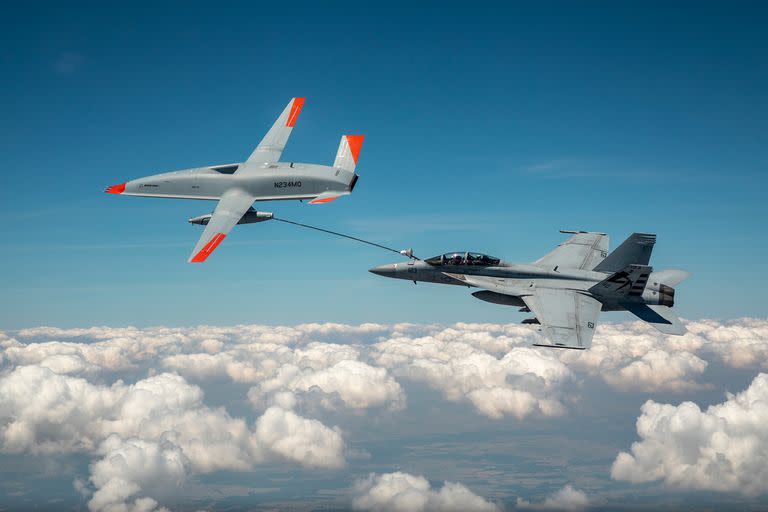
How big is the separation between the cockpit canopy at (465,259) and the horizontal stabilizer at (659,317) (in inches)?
333

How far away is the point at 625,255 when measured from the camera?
32531mm

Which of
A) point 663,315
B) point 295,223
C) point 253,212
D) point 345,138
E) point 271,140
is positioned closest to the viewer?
point 295,223

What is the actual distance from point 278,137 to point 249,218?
981cm

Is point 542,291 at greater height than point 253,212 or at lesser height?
lesser

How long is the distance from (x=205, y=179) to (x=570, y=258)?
79.5 feet

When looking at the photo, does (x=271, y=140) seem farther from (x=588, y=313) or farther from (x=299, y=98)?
(x=588, y=313)

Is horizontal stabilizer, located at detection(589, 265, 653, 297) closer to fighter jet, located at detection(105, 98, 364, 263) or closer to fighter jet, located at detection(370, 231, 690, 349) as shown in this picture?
fighter jet, located at detection(370, 231, 690, 349)

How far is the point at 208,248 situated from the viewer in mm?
25734

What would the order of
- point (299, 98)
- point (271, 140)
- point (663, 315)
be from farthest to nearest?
1. point (299, 98)
2. point (271, 140)
3. point (663, 315)

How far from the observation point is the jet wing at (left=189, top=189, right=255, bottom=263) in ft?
83.9

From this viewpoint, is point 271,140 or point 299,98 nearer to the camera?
point 271,140

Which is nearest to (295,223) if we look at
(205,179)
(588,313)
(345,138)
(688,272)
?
(205,179)

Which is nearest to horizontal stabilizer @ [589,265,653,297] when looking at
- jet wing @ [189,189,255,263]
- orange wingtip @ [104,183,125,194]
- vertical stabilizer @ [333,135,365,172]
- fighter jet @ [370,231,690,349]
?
fighter jet @ [370,231,690,349]

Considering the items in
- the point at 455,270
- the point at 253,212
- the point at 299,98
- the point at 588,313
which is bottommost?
the point at 588,313
